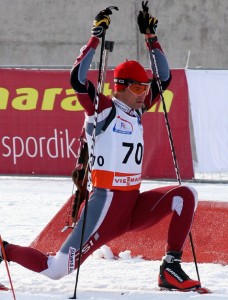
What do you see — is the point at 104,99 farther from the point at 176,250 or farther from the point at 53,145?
the point at 53,145

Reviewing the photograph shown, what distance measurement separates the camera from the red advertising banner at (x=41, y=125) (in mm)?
13602

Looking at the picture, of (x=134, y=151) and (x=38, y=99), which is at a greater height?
(x=134, y=151)

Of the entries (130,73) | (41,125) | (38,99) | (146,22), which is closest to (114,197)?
(130,73)

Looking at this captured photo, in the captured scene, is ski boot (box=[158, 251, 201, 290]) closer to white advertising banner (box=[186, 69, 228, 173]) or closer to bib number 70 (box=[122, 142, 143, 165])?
bib number 70 (box=[122, 142, 143, 165])

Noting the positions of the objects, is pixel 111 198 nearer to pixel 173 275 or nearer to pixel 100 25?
pixel 173 275

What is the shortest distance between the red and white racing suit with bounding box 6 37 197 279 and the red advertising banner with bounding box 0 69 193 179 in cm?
765

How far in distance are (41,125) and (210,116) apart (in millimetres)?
2502

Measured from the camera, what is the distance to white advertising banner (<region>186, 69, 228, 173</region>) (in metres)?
13.0

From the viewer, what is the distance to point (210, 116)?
1310cm

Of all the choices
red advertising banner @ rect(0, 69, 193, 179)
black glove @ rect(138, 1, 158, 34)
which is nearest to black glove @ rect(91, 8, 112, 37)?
black glove @ rect(138, 1, 158, 34)

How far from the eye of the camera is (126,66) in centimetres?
592

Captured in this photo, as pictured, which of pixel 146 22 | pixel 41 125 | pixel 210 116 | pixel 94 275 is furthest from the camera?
pixel 41 125

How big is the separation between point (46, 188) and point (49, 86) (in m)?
1.78

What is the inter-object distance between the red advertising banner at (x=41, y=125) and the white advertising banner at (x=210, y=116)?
0.63 m
